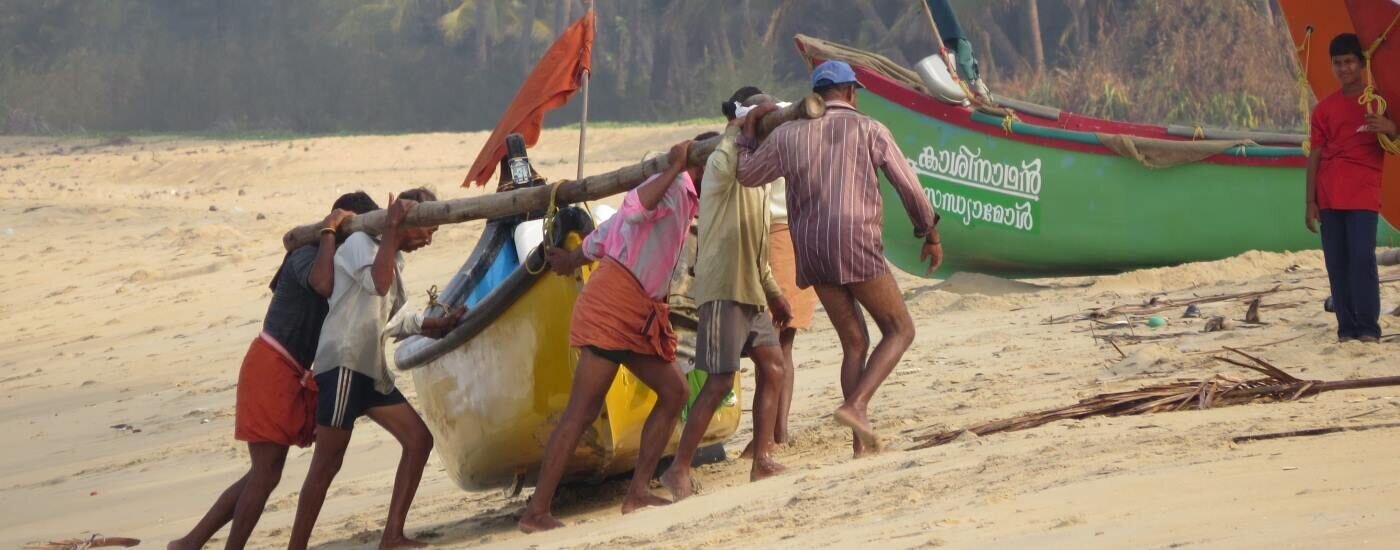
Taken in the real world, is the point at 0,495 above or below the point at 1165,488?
below

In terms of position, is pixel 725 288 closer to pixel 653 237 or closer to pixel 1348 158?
pixel 653 237

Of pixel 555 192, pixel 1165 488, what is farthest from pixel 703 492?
pixel 1165 488

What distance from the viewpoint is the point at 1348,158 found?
7145mm

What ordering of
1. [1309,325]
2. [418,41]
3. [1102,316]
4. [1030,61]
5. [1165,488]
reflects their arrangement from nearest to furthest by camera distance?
[1165,488] → [1309,325] → [1102,316] → [1030,61] → [418,41]

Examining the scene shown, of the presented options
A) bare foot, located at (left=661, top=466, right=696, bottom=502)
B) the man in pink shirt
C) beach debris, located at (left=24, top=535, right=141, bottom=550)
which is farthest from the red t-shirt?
beach debris, located at (left=24, top=535, right=141, bottom=550)

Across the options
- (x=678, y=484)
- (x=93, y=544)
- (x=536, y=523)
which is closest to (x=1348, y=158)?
(x=678, y=484)

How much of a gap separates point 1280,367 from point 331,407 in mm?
3347

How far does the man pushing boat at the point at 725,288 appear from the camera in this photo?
231 inches

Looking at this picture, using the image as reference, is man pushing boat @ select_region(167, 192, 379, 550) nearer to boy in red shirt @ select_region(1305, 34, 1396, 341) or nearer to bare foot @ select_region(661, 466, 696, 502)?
bare foot @ select_region(661, 466, 696, 502)

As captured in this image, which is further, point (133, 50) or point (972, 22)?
point (133, 50)

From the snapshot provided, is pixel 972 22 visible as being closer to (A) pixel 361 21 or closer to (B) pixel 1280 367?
(A) pixel 361 21

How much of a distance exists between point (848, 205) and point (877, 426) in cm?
148

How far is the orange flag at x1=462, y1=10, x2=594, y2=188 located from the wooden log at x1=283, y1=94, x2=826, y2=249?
110cm

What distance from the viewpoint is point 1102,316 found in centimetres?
888
